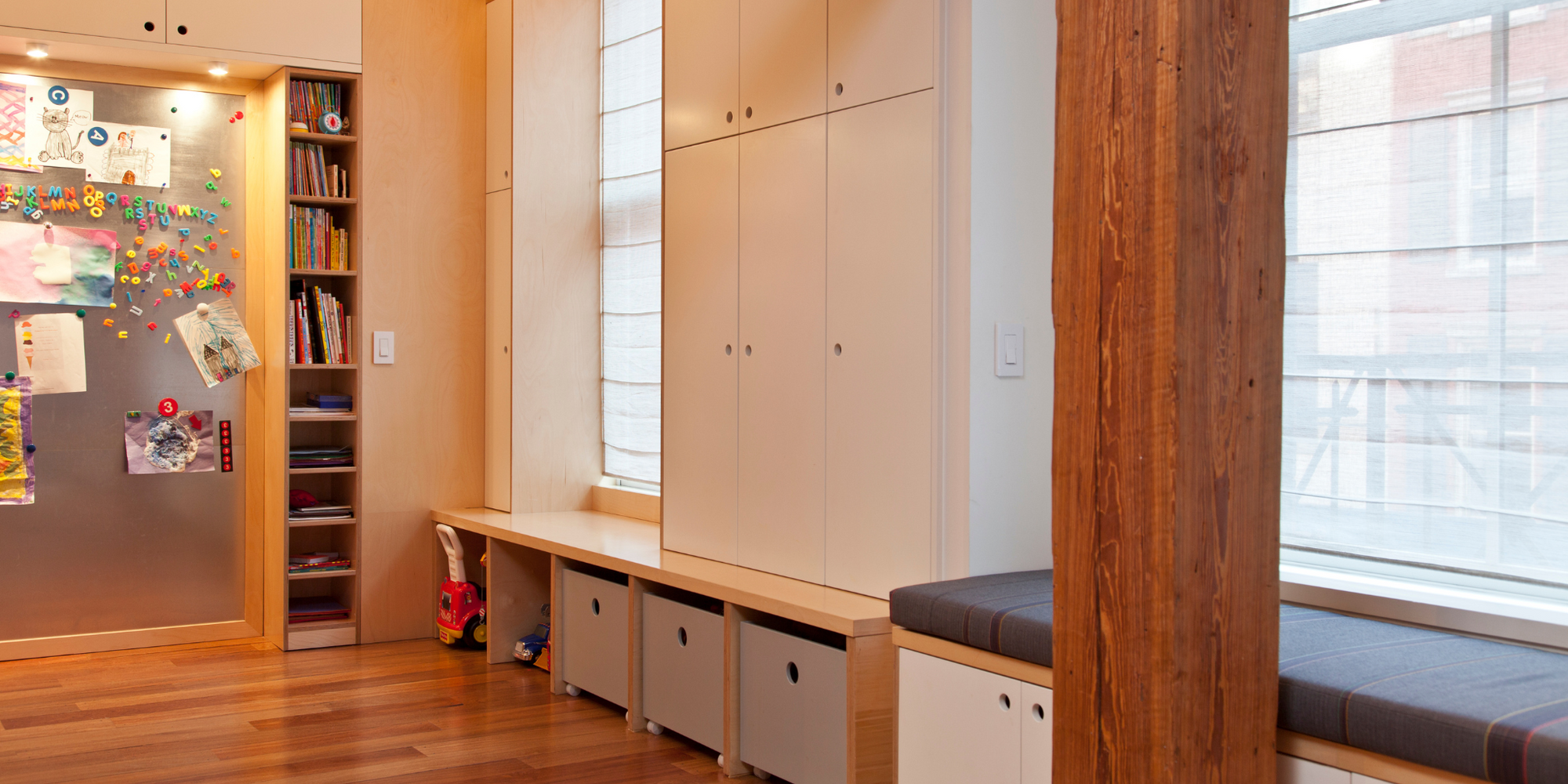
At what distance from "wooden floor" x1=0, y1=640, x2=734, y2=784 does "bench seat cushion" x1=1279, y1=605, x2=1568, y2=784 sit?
68.7 inches

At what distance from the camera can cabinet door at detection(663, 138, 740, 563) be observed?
358 centimetres

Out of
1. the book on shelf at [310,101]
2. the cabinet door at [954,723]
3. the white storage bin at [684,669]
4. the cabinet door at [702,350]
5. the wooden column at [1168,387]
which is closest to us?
the wooden column at [1168,387]

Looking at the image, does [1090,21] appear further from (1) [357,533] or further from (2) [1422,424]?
(1) [357,533]

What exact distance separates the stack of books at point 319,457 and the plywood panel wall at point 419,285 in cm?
10

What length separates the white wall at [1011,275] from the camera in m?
2.79

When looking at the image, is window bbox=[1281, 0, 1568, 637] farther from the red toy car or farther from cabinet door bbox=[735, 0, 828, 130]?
the red toy car

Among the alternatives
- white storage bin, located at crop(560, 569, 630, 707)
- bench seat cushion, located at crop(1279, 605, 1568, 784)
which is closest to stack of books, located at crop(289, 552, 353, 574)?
white storage bin, located at crop(560, 569, 630, 707)

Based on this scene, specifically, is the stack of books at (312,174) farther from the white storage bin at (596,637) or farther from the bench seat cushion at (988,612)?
the bench seat cushion at (988,612)

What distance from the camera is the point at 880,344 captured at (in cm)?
299

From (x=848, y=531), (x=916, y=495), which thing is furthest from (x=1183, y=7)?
(x=848, y=531)

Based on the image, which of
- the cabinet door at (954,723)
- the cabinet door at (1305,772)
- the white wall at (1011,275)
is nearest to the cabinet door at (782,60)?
the white wall at (1011,275)

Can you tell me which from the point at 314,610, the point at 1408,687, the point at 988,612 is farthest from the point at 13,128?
the point at 1408,687

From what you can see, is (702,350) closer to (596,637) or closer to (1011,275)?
(596,637)

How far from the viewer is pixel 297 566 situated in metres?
4.75
